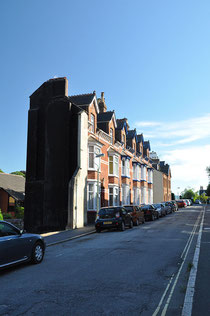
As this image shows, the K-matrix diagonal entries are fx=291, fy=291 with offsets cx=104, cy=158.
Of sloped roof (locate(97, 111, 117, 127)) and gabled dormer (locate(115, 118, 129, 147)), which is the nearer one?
sloped roof (locate(97, 111, 117, 127))

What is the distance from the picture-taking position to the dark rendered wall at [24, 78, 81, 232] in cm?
2197

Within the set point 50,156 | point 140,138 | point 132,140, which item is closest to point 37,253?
point 50,156

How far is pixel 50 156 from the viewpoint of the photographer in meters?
23.2

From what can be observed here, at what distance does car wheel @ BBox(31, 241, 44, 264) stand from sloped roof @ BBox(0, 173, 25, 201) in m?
27.9

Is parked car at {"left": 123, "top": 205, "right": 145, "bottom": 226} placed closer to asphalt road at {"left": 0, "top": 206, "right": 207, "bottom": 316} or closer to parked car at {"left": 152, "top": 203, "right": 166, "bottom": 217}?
parked car at {"left": 152, "top": 203, "right": 166, "bottom": 217}

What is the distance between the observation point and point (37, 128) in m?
24.4

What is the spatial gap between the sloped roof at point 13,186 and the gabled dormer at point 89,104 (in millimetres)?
15534

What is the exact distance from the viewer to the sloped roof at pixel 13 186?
36812mm

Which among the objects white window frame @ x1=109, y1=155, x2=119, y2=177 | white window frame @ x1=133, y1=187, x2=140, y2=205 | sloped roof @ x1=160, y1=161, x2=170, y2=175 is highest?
sloped roof @ x1=160, y1=161, x2=170, y2=175

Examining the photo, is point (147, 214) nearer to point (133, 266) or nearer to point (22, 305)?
point (133, 266)

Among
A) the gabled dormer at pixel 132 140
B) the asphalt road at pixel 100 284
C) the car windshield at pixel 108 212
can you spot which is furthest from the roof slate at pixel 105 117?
the asphalt road at pixel 100 284

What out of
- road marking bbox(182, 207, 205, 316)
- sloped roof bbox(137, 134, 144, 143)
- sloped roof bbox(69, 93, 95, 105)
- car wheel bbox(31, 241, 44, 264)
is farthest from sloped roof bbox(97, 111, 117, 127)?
road marking bbox(182, 207, 205, 316)

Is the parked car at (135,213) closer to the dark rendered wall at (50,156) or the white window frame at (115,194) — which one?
the dark rendered wall at (50,156)

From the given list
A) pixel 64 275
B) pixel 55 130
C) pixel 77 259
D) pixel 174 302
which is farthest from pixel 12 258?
pixel 55 130
